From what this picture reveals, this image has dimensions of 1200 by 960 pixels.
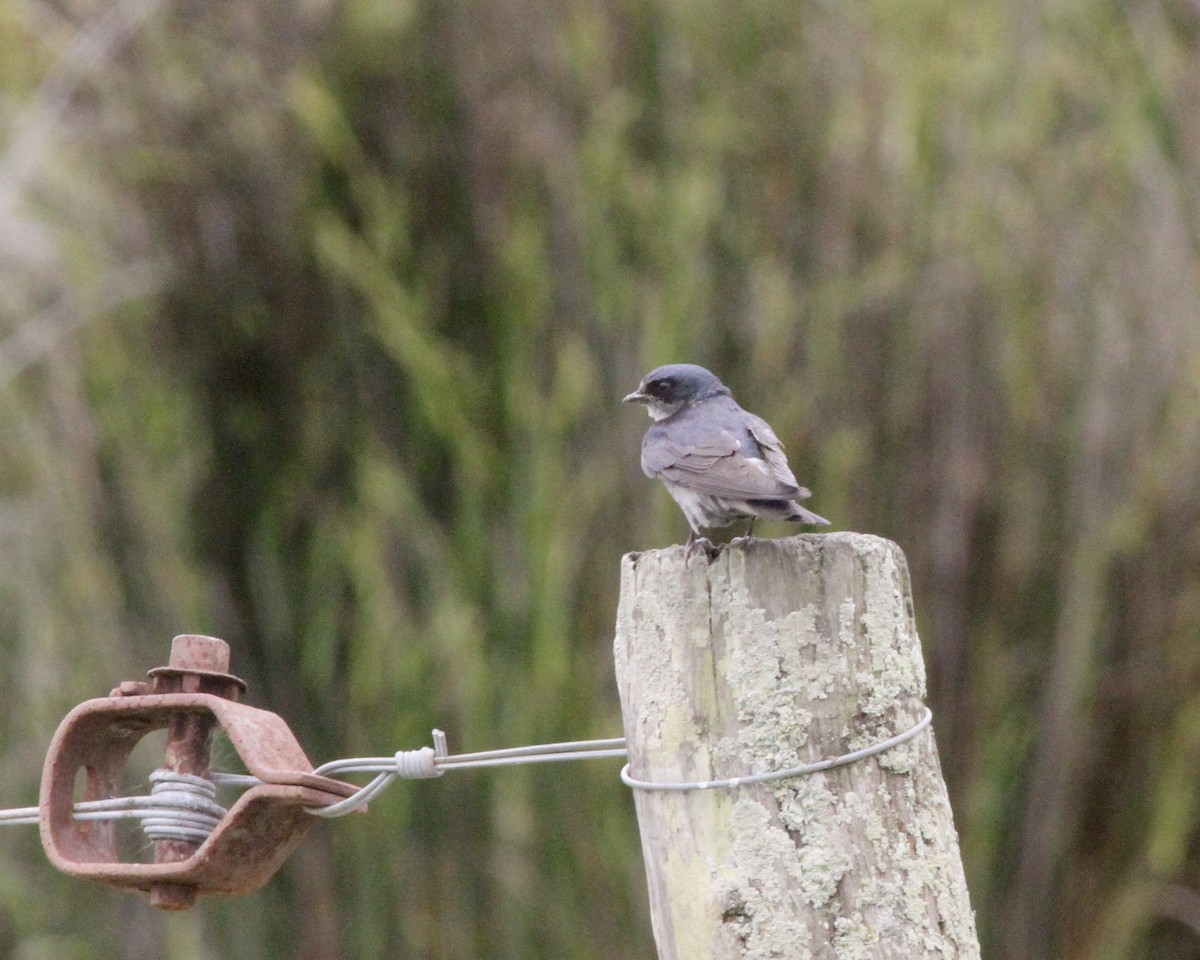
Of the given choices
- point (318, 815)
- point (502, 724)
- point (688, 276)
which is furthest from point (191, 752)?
point (688, 276)

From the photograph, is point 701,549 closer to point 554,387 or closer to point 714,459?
point 714,459

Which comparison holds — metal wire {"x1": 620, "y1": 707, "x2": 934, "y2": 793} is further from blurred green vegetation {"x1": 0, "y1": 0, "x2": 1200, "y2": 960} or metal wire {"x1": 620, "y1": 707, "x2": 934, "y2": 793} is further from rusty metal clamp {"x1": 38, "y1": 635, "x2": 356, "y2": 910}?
blurred green vegetation {"x1": 0, "y1": 0, "x2": 1200, "y2": 960}

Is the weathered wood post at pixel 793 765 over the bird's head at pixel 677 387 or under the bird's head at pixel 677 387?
under

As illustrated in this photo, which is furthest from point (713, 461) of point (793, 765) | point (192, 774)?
point (192, 774)

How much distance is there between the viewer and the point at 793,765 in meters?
1.84

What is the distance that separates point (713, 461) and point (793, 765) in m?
0.97

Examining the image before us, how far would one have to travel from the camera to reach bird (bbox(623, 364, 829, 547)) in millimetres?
2531

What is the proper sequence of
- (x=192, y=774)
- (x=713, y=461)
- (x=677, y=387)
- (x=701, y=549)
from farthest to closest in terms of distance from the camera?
(x=677, y=387), (x=713, y=461), (x=192, y=774), (x=701, y=549)

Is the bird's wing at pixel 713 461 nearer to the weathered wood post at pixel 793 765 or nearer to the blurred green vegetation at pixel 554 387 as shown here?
the weathered wood post at pixel 793 765

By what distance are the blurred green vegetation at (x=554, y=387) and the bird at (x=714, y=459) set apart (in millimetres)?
618

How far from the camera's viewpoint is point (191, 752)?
6.96 ft

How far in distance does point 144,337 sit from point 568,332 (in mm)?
1338

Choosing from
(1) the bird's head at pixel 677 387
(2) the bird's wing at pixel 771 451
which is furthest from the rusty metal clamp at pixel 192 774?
(1) the bird's head at pixel 677 387

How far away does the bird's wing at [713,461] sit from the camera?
2.54 metres
